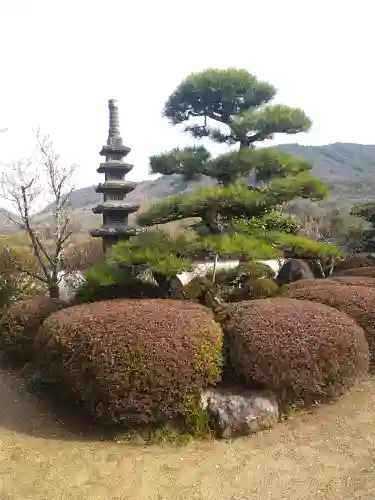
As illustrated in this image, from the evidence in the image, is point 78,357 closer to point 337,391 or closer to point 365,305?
point 337,391

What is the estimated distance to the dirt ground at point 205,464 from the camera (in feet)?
11.0

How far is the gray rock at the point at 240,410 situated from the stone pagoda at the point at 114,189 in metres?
4.51

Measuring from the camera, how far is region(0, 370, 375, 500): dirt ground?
3340 mm

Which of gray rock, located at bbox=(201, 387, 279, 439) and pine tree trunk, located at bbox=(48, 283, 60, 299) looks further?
pine tree trunk, located at bbox=(48, 283, 60, 299)

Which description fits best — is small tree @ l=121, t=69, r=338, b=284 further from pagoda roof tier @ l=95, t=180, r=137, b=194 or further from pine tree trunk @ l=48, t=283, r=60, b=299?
pine tree trunk @ l=48, t=283, r=60, b=299

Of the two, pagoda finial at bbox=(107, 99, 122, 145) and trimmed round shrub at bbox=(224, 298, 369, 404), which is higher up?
pagoda finial at bbox=(107, 99, 122, 145)

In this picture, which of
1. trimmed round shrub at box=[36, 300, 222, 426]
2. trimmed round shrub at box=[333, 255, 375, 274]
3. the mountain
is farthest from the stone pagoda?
the mountain

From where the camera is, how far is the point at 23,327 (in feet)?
21.0

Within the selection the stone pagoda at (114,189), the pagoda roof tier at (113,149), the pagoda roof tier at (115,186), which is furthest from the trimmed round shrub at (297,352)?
the pagoda roof tier at (113,149)

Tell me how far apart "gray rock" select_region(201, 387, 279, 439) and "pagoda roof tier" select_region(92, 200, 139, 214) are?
4661mm

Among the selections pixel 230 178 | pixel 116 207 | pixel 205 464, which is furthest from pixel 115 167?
pixel 205 464

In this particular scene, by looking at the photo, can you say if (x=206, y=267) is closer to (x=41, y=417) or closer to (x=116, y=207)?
(x=116, y=207)

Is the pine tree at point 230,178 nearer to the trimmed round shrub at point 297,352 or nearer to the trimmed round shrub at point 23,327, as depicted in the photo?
the trimmed round shrub at point 297,352

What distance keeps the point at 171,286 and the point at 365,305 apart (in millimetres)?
2863
